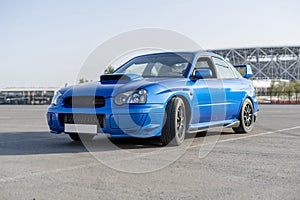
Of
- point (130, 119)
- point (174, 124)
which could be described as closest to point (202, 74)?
point (174, 124)

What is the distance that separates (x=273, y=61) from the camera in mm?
110688

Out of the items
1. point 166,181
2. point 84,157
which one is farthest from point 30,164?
point 166,181

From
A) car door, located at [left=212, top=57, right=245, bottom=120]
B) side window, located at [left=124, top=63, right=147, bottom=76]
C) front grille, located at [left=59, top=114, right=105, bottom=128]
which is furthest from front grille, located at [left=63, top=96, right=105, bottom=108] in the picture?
car door, located at [left=212, top=57, right=245, bottom=120]

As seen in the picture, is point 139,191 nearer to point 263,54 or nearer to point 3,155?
point 3,155

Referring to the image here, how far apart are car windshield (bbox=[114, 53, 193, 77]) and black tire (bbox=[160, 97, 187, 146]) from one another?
2.40ft

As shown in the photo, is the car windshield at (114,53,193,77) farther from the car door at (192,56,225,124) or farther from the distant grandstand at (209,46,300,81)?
the distant grandstand at (209,46,300,81)

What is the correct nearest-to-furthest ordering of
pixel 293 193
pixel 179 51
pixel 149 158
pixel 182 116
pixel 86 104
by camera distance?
pixel 293 193, pixel 149 158, pixel 86 104, pixel 182 116, pixel 179 51

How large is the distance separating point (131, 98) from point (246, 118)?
3285 millimetres

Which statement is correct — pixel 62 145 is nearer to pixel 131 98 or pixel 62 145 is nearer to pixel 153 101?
pixel 131 98

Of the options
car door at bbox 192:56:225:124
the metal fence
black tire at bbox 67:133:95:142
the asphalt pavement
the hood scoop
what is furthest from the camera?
the metal fence

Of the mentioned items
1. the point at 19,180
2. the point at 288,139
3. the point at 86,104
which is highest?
the point at 86,104

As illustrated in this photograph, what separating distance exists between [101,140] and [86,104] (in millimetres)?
1269

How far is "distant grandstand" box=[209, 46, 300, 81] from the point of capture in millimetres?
108938

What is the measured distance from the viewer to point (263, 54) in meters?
111
